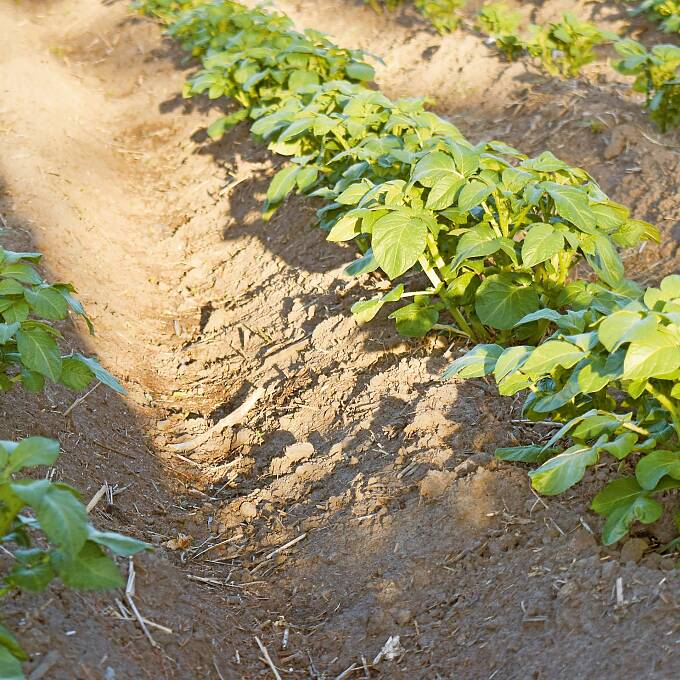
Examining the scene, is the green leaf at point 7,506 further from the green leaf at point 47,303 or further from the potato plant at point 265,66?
the potato plant at point 265,66

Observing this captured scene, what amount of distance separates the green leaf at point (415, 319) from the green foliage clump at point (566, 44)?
8.67 ft

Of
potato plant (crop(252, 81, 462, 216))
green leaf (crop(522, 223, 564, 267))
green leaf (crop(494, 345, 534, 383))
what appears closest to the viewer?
green leaf (crop(494, 345, 534, 383))

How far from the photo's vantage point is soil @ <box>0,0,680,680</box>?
2.12 metres

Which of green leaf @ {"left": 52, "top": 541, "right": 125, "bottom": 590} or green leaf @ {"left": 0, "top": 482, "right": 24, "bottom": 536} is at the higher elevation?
green leaf @ {"left": 0, "top": 482, "right": 24, "bottom": 536}

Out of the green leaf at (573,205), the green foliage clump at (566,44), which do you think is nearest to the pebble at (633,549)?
the green leaf at (573,205)

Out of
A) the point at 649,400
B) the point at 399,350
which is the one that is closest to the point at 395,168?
the point at 399,350

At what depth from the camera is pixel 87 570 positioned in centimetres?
171

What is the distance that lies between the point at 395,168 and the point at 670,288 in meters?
1.43

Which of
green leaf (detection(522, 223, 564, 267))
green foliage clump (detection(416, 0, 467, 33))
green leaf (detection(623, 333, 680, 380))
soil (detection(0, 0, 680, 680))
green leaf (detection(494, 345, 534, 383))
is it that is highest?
green leaf (detection(623, 333, 680, 380))

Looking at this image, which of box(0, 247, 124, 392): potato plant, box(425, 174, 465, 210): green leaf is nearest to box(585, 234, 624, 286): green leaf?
box(425, 174, 465, 210): green leaf

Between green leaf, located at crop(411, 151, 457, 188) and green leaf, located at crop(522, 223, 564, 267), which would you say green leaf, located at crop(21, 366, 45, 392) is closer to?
green leaf, located at crop(411, 151, 457, 188)

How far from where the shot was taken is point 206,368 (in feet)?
12.5

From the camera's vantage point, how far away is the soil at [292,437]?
2.12 m

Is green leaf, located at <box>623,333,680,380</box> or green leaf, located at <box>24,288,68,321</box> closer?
green leaf, located at <box>623,333,680,380</box>
